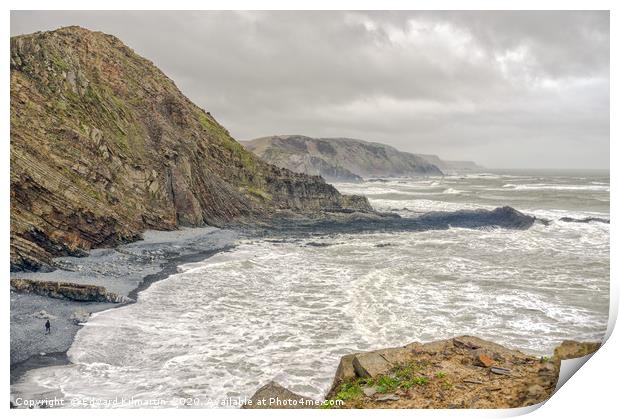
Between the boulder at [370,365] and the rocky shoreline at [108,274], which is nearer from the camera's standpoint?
the boulder at [370,365]

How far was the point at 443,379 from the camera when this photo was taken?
642cm

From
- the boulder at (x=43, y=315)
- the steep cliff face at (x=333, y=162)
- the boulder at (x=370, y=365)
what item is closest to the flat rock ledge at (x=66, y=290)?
the boulder at (x=43, y=315)

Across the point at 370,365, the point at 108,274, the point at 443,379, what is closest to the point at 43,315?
the point at 108,274

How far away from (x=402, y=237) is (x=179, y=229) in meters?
12.2

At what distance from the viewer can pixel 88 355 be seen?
7.82m

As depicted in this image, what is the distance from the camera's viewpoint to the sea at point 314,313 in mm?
7223

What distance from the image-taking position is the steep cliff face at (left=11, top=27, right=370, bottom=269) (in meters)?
13.4

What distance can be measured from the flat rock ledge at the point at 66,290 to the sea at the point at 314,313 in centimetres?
83

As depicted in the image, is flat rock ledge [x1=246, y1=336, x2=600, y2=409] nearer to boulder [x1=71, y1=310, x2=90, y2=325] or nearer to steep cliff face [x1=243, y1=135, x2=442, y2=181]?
boulder [x1=71, y1=310, x2=90, y2=325]

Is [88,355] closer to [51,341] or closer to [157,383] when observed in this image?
[51,341]

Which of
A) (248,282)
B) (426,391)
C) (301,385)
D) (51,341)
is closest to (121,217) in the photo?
(248,282)

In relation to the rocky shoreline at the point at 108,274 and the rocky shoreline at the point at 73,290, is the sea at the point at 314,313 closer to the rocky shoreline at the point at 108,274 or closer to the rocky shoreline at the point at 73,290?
the rocky shoreline at the point at 73,290

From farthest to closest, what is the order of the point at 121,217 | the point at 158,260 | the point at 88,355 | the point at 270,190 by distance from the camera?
the point at 270,190 < the point at 121,217 < the point at 158,260 < the point at 88,355

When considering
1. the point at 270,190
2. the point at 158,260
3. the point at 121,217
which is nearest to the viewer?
the point at 158,260
